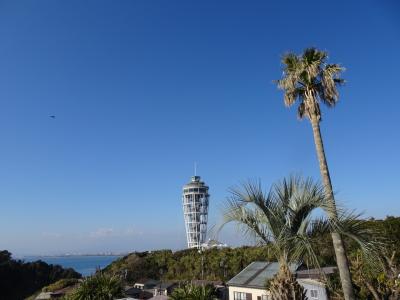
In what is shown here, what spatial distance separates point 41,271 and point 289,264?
110 m

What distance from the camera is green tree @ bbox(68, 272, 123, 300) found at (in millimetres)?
26984

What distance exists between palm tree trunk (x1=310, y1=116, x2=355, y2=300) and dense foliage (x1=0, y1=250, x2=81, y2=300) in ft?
322

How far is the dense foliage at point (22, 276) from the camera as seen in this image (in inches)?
3674

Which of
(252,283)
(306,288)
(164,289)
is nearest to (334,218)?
(306,288)

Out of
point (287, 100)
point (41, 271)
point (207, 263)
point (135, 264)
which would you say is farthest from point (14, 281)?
point (287, 100)

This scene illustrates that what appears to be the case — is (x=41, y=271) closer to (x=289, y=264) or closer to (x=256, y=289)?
(x=256, y=289)

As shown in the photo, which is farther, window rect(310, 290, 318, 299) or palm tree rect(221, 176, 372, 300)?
window rect(310, 290, 318, 299)

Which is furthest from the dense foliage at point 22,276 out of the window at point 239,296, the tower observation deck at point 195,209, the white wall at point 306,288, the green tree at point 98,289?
the green tree at point 98,289

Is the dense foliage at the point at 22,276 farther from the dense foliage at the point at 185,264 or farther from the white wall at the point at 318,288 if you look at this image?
the white wall at the point at 318,288

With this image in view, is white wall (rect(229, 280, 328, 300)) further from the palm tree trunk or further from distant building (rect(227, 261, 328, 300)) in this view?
the palm tree trunk

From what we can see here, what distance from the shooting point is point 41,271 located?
104 m

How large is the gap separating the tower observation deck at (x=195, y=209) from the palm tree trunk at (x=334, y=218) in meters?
143

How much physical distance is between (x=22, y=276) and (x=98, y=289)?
83423mm

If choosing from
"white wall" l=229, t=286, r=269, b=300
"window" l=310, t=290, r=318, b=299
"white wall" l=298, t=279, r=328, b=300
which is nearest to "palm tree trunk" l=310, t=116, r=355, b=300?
"white wall" l=298, t=279, r=328, b=300
